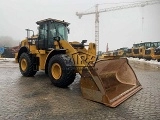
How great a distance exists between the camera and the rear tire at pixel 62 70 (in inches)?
266

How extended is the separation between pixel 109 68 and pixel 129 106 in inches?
70.2

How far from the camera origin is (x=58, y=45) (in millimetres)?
7832

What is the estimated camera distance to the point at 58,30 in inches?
344

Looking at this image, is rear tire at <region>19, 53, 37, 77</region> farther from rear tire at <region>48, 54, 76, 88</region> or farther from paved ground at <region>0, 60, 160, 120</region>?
paved ground at <region>0, 60, 160, 120</region>

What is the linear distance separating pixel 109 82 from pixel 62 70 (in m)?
1.52

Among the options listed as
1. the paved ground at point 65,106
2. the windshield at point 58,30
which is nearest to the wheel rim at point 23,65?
the windshield at point 58,30

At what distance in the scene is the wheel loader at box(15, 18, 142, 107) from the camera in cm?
551

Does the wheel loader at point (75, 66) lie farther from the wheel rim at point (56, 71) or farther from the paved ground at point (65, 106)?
the paved ground at point (65, 106)

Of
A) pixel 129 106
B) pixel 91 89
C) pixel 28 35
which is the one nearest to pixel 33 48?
pixel 28 35

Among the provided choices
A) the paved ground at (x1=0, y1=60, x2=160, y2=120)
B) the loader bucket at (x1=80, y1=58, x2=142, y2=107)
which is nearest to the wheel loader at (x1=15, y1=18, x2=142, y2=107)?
the loader bucket at (x1=80, y1=58, x2=142, y2=107)

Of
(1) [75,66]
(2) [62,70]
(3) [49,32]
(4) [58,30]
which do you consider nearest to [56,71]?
(2) [62,70]

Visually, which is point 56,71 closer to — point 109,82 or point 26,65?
point 109,82

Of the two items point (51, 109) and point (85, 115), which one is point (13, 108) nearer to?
point (51, 109)

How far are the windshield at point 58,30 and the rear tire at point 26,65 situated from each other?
1.54 meters
